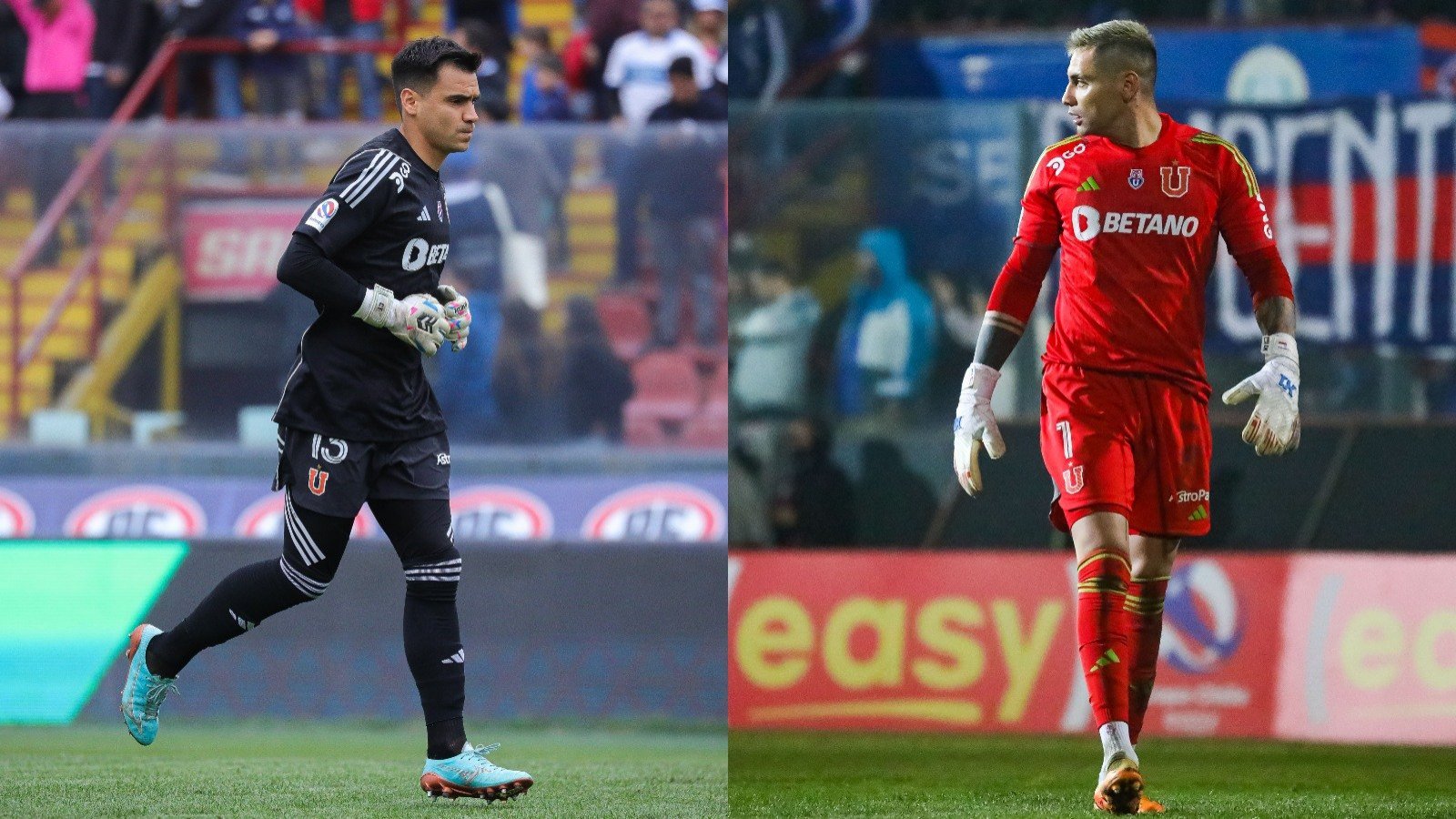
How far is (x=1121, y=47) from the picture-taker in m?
5.68

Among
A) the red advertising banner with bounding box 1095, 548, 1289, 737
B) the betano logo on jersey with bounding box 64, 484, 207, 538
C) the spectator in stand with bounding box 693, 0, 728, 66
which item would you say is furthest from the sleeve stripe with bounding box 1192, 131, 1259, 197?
the spectator in stand with bounding box 693, 0, 728, 66

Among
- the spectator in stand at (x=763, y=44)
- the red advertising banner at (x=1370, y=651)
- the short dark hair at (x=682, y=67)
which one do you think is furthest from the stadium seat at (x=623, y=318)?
the red advertising banner at (x=1370, y=651)

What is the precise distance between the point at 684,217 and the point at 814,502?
161 centimetres

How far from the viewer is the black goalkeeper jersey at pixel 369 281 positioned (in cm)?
563

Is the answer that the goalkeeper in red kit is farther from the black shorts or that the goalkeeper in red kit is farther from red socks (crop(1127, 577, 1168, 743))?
the black shorts

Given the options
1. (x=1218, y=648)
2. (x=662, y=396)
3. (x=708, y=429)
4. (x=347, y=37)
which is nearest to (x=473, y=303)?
(x=662, y=396)

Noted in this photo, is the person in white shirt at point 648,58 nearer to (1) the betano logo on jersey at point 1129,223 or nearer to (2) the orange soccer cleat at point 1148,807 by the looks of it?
(1) the betano logo on jersey at point 1129,223

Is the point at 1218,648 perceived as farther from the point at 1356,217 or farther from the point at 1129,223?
the point at 1129,223

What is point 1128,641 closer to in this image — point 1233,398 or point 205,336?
point 1233,398

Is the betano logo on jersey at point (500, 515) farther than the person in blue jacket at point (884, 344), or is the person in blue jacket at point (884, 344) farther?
the person in blue jacket at point (884, 344)

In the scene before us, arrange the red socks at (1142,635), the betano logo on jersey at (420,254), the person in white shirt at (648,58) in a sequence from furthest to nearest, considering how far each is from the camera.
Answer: the person in white shirt at (648,58) < the red socks at (1142,635) < the betano logo on jersey at (420,254)

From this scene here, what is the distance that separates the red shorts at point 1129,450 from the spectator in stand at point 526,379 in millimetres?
4672

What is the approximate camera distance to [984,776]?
7.21 m

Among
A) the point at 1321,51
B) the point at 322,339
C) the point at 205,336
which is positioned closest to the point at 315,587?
the point at 322,339
